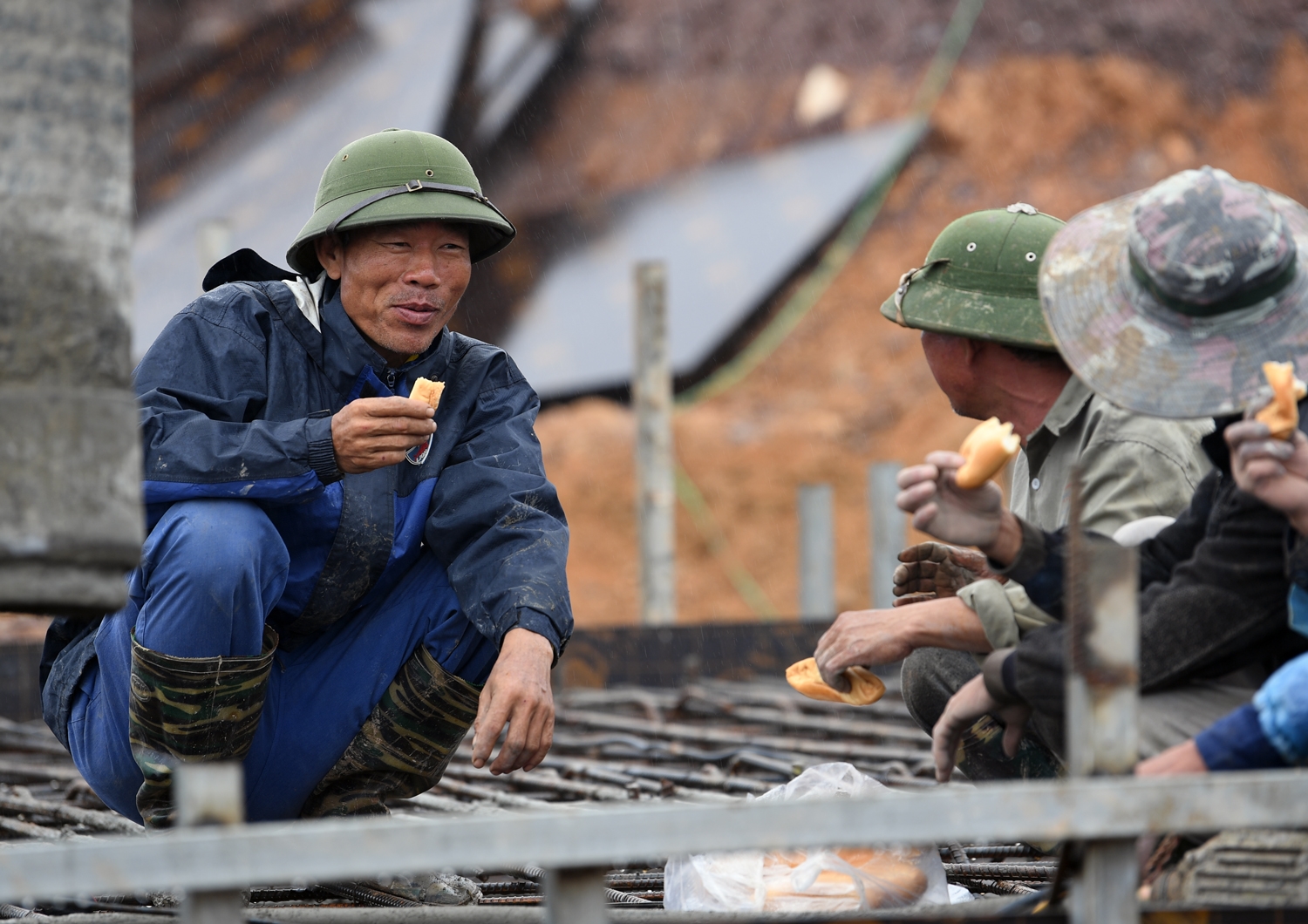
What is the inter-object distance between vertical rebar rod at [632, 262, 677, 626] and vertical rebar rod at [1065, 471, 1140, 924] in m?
6.72

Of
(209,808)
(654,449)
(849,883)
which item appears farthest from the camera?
(654,449)

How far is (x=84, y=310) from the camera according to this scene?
1.86m

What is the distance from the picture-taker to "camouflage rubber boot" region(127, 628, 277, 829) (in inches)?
105

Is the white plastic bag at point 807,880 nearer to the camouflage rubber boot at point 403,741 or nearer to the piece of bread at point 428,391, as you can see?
the camouflage rubber boot at point 403,741

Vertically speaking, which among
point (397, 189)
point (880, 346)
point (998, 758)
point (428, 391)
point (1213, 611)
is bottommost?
point (998, 758)

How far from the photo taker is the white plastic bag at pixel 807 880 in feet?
7.78

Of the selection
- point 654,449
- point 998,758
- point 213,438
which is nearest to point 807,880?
point 998,758

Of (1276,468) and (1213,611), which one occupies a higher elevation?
(1276,468)

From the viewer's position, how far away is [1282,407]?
1878mm

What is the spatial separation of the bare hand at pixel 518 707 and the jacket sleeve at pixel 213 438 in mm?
455

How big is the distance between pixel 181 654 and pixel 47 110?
109 centimetres

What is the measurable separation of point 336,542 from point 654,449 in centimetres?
584

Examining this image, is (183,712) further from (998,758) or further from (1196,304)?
(1196,304)

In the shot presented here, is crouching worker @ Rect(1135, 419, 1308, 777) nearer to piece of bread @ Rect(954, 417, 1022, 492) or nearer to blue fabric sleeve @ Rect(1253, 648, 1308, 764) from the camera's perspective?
blue fabric sleeve @ Rect(1253, 648, 1308, 764)
